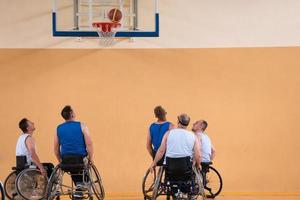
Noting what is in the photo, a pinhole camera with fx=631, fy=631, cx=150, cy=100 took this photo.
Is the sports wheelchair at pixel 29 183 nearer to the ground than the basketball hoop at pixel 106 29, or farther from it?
nearer to the ground

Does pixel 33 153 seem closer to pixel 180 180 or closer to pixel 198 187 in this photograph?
pixel 180 180

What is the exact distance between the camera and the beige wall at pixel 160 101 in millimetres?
10930

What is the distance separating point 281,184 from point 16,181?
4744 mm

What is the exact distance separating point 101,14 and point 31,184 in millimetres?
3247

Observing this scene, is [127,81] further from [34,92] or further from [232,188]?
[232,188]

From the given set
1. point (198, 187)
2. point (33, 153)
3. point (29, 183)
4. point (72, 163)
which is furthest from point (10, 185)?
point (198, 187)

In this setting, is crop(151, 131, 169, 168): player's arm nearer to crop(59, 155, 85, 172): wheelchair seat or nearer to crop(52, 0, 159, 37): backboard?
crop(59, 155, 85, 172): wheelchair seat

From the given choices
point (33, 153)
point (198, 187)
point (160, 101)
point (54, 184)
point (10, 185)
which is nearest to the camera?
Result: point (198, 187)

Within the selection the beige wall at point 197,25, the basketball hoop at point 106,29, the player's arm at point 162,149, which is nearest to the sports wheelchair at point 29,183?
the player's arm at point 162,149

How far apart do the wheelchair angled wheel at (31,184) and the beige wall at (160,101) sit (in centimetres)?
198

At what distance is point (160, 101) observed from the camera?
434 inches

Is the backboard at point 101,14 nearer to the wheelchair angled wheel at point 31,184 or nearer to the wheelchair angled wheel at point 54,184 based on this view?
the wheelchair angled wheel at point 31,184

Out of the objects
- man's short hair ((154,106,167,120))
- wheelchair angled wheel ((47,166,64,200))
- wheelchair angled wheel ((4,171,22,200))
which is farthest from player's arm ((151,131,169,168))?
wheelchair angled wheel ((4,171,22,200))

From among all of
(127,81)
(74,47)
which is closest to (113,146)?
(127,81)
